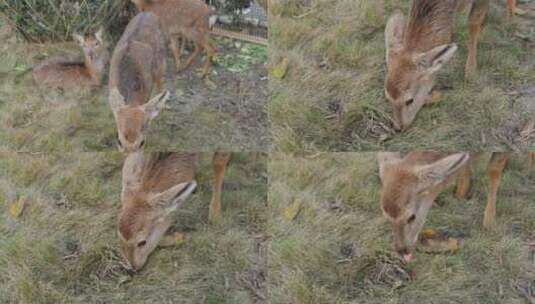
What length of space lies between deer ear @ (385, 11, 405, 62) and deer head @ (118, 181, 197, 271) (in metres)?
1.05

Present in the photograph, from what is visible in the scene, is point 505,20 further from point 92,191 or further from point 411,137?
point 92,191

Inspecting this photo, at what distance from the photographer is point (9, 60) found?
119 inches

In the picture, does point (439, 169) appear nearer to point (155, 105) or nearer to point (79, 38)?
point (155, 105)

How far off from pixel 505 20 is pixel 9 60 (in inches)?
89.7

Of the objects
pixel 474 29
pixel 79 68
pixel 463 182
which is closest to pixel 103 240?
pixel 79 68

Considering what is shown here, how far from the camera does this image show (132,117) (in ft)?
9.16

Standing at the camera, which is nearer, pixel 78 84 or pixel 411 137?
pixel 411 137

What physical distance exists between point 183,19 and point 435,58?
1131 millimetres

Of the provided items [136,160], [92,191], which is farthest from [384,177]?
[92,191]

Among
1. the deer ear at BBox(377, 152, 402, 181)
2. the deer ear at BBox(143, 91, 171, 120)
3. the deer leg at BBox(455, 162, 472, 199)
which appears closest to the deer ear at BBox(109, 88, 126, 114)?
the deer ear at BBox(143, 91, 171, 120)

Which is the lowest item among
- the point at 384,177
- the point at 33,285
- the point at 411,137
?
the point at 33,285

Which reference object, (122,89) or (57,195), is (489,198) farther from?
(57,195)

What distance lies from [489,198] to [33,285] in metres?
2.07

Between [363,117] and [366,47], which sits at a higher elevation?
[366,47]
